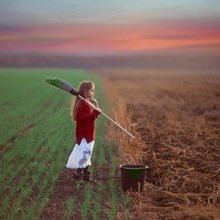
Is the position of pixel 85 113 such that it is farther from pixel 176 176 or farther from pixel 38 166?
pixel 38 166

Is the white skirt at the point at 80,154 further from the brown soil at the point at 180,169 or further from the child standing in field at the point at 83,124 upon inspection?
the brown soil at the point at 180,169

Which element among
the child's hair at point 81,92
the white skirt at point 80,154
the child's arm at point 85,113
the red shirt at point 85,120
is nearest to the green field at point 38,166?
the white skirt at point 80,154

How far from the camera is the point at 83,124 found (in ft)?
27.2

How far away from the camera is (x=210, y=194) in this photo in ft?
25.9

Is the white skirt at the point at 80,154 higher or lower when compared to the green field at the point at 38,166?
higher

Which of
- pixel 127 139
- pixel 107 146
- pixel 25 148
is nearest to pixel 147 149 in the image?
pixel 107 146

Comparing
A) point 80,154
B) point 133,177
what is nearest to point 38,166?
point 80,154

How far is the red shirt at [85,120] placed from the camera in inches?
320

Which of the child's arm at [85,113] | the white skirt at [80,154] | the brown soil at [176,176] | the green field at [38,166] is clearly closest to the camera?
the brown soil at [176,176]

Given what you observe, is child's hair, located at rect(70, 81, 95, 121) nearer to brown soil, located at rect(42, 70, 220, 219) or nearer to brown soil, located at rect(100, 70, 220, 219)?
brown soil, located at rect(42, 70, 220, 219)

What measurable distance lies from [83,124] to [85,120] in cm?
15

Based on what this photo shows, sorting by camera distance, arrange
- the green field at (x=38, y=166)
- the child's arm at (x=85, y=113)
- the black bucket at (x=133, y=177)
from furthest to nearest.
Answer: the child's arm at (x=85, y=113) → the black bucket at (x=133, y=177) → the green field at (x=38, y=166)

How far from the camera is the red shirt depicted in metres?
8.12

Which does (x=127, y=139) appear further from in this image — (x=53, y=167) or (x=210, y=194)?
(x=210, y=194)
